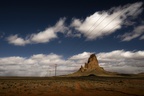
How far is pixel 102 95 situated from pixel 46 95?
6.56 metres

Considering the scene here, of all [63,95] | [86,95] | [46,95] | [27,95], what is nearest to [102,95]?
[86,95]

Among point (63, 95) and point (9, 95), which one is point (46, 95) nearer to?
point (63, 95)

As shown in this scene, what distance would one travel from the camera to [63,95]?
21.1 meters

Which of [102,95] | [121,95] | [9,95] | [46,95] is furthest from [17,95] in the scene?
[121,95]

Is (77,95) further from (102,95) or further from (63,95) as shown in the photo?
(102,95)

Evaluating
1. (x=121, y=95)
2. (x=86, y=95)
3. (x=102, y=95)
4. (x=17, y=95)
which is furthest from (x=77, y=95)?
(x=17, y=95)

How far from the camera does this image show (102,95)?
21.0 m

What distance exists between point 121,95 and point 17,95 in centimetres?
1214

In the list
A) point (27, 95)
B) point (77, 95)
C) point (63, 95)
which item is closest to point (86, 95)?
point (77, 95)

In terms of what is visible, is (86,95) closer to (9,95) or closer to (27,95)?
(27,95)

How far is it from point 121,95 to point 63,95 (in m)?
6.79

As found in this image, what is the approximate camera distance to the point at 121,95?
2102 cm

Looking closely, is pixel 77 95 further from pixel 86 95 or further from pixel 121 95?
pixel 121 95

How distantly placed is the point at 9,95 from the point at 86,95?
8.94 m
